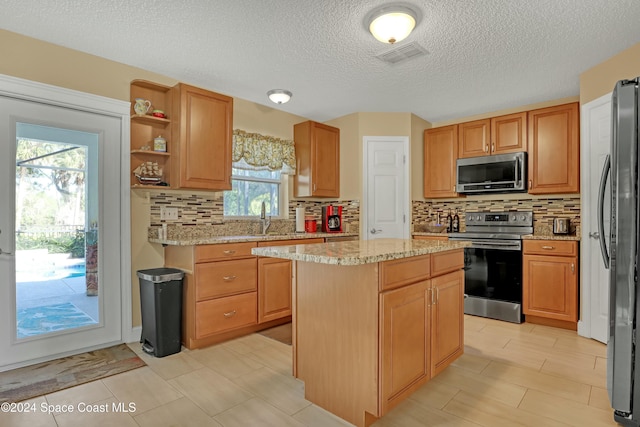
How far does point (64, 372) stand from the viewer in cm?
240

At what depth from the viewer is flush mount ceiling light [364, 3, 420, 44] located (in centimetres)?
217

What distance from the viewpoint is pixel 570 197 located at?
3805mm

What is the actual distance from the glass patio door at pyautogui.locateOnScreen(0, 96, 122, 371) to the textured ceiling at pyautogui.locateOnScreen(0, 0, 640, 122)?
2.23ft

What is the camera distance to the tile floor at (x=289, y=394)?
1.85 metres

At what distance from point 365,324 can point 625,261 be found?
4.38 ft

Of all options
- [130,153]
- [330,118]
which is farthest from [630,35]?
[130,153]

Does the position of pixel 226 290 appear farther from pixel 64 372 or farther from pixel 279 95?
pixel 279 95

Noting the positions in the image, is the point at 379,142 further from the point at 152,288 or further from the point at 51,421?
the point at 51,421

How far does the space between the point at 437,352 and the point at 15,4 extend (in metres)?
3.38

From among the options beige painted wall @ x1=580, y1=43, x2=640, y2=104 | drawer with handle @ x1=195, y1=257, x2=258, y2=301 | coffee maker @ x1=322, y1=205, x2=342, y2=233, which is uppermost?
beige painted wall @ x1=580, y1=43, x2=640, y2=104

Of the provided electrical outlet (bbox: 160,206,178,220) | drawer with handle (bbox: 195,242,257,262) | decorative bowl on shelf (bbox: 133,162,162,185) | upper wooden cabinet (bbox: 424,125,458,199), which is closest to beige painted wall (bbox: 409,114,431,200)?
upper wooden cabinet (bbox: 424,125,458,199)

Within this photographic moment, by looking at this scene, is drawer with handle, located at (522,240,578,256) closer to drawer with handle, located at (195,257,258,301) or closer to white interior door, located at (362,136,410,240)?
white interior door, located at (362,136,410,240)


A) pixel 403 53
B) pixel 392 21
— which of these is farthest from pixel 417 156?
pixel 392 21

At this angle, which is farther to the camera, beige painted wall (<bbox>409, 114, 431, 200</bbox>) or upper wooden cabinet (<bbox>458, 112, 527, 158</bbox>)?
beige painted wall (<bbox>409, 114, 431, 200</bbox>)
